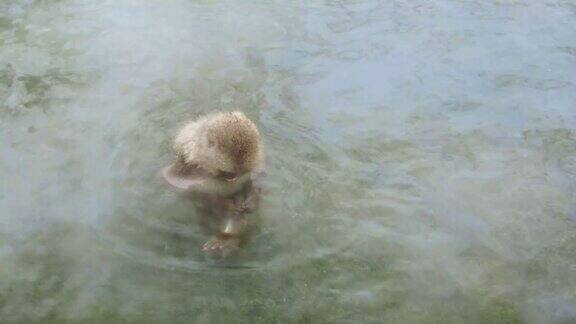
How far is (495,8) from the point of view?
8836 millimetres

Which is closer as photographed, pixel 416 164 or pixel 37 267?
pixel 37 267

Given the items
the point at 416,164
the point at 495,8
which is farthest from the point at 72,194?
the point at 495,8

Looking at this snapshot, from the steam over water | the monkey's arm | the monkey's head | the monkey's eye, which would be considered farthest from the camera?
the monkey's arm

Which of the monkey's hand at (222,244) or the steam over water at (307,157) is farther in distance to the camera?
the monkey's hand at (222,244)

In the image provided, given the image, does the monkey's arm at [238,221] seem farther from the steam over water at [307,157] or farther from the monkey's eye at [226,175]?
the monkey's eye at [226,175]

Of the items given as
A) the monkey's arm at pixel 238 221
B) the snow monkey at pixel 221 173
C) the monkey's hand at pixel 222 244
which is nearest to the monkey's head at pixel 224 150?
the snow monkey at pixel 221 173

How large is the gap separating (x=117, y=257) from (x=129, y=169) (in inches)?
49.5

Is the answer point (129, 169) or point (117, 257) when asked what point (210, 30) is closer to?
point (129, 169)

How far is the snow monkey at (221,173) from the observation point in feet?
16.5

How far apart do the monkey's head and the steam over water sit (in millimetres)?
499

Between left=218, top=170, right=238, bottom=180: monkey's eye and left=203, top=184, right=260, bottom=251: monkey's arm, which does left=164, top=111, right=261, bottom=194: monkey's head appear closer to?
left=218, top=170, right=238, bottom=180: monkey's eye

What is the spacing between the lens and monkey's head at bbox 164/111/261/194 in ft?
16.4

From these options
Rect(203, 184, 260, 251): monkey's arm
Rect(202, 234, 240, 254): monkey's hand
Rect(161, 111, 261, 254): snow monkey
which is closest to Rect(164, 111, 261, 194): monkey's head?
Rect(161, 111, 261, 254): snow monkey

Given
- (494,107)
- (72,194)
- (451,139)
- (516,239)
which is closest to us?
(516,239)
